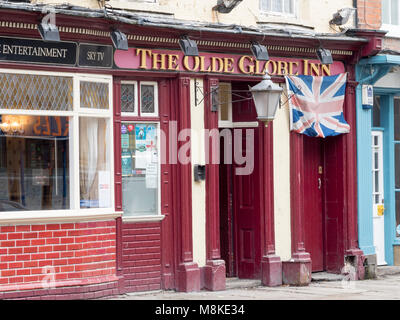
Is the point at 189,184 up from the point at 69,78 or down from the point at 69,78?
down

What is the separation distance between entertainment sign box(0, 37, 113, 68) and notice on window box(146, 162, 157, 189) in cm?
158

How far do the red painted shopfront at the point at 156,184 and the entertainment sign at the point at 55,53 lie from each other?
0.04 metres

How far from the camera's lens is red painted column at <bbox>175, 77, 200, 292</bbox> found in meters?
11.8

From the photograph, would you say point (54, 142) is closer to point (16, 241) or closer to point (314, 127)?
point (16, 241)

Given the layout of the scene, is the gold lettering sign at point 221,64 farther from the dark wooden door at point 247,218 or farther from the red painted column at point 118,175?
the dark wooden door at point 247,218

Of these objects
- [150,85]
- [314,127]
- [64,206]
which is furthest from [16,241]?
[314,127]

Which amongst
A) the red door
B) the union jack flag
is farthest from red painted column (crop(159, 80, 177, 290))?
the red door

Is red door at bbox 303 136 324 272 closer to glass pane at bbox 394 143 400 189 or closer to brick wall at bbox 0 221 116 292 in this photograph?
glass pane at bbox 394 143 400 189

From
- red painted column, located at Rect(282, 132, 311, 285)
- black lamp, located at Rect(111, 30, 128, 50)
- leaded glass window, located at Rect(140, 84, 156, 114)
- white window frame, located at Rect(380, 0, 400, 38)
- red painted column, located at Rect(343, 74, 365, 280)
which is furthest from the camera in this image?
white window frame, located at Rect(380, 0, 400, 38)

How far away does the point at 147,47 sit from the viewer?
11.6 metres

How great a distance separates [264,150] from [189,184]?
1.45m

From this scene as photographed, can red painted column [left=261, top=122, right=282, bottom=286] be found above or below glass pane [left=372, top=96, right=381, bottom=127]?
below

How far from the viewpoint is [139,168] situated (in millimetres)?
11773
